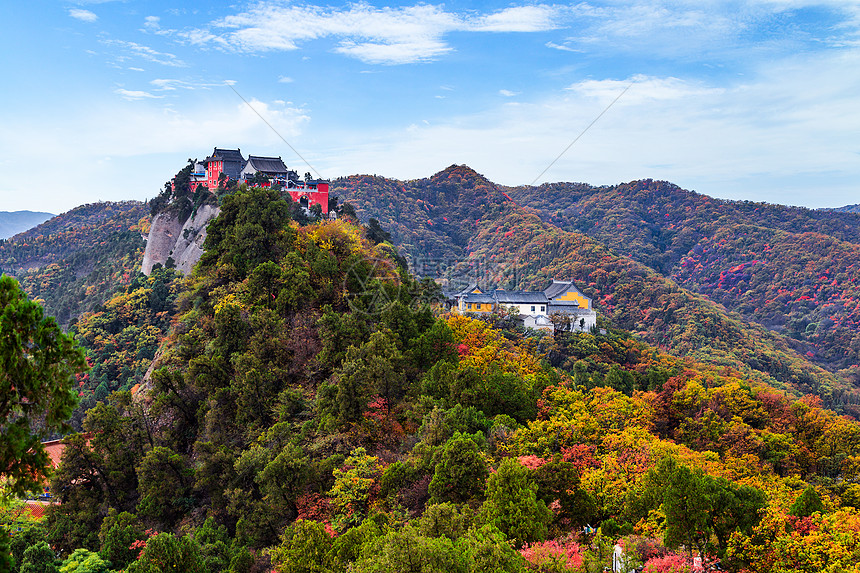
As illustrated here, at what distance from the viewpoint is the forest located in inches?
555

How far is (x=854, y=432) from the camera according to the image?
Result: 90.8 ft

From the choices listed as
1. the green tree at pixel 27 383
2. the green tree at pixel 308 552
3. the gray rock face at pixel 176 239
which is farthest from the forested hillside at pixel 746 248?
the green tree at pixel 27 383

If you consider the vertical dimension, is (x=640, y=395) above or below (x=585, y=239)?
below

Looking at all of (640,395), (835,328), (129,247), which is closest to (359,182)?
(129,247)

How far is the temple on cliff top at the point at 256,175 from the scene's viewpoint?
51.7m

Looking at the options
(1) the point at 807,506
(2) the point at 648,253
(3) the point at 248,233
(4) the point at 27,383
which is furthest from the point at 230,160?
(2) the point at 648,253

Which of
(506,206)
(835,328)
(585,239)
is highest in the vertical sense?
(506,206)

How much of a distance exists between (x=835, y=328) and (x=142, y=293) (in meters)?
83.7

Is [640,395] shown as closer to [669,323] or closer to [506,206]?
[669,323]

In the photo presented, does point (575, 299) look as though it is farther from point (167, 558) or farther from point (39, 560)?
point (39, 560)

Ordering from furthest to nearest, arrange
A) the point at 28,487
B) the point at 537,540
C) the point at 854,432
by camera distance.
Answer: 1. the point at 854,432
2. the point at 537,540
3. the point at 28,487

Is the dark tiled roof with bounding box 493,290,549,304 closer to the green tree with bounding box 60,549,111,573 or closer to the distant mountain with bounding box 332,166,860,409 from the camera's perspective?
the distant mountain with bounding box 332,166,860,409

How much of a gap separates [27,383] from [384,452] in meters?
13.4

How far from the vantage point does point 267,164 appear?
54.2 m
